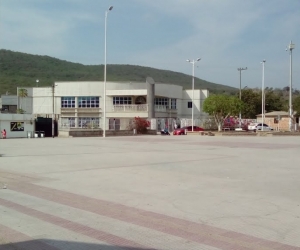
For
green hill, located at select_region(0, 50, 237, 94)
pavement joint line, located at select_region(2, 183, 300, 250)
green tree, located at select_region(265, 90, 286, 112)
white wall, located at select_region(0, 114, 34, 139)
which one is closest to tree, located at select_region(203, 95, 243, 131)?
white wall, located at select_region(0, 114, 34, 139)

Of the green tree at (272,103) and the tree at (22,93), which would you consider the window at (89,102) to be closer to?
the tree at (22,93)

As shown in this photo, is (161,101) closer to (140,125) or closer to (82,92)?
(82,92)

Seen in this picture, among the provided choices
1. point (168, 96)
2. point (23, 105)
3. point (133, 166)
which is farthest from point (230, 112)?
point (133, 166)

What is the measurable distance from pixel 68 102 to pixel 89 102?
3817 millimetres

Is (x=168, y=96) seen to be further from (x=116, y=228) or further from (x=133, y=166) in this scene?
(x=116, y=228)

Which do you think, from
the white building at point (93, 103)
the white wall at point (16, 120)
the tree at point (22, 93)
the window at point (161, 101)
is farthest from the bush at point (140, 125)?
the tree at point (22, 93)

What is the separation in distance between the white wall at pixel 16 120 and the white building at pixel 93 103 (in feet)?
56.2

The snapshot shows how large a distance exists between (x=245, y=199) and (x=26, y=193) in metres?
5.63

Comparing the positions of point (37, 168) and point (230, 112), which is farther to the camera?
point (230, 112)

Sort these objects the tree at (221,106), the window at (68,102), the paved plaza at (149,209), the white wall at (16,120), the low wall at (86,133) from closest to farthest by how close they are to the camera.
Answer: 1. the paved plaza at (149,209)
2. the white wall at (16,120)
3. the low wall at (86,133)
4. the tree at (221,106)
5. the window at (68,102)

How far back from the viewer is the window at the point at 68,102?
72.1 m

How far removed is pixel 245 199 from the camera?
10.2 meters

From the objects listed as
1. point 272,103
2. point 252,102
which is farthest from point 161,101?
point 272,103

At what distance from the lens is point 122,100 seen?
72188mm
